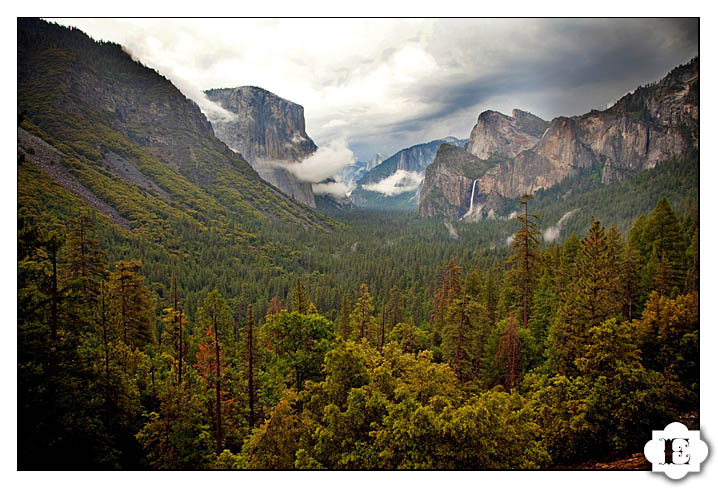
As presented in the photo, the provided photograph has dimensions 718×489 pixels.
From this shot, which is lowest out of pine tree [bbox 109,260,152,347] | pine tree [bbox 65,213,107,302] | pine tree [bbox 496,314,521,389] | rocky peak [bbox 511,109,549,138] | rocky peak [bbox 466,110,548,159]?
pine tree [bbox 496,314,521,389]

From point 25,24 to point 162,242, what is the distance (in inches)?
2936

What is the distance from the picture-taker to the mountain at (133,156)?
79.1 meters

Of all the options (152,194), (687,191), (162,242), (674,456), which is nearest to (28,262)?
(674,456)

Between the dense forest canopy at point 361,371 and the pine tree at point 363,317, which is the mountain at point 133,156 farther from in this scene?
the dense forest canopy at point 361,371

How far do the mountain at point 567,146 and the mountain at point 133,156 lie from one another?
60.2 m

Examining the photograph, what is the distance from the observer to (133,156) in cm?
12156

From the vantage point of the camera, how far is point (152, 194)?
4077 inches

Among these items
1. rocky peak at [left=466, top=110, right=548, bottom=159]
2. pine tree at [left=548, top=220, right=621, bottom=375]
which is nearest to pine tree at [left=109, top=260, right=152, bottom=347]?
pine tree at [left=548, top=220, right=621, bottom=375]

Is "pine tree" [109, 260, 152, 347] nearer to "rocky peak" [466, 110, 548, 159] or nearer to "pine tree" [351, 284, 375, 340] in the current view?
"pine tree" [351, 284, 375, 340]

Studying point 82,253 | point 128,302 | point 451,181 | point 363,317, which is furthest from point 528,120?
point 451,181

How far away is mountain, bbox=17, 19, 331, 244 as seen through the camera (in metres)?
79.1

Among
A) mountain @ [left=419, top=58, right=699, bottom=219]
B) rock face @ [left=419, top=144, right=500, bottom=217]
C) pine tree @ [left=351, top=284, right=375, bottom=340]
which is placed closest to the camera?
mountain @ [left=419, top=58, right=699, bottom=219]

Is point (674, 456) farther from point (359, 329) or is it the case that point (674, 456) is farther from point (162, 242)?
point (162, 242)

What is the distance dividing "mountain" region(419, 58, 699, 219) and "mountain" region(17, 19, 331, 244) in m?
60.2
